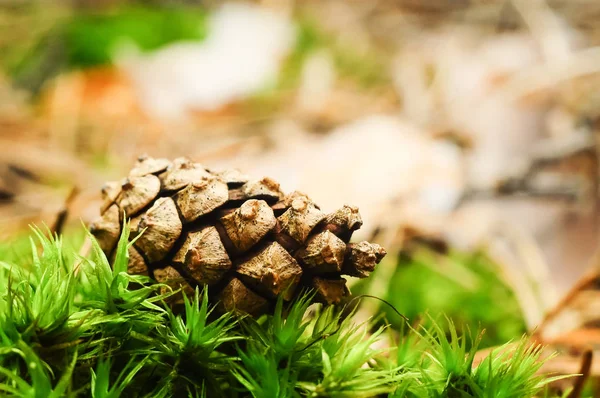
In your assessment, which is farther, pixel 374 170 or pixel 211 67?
pixel 211 67

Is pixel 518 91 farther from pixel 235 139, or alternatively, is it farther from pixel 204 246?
pixel 204 246

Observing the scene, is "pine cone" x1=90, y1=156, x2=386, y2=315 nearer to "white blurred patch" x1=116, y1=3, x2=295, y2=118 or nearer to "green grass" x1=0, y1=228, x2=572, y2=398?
"green grass" x1=0, y1=228, x2=572, y2=398

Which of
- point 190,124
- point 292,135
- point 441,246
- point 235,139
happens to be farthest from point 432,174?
point 190,124

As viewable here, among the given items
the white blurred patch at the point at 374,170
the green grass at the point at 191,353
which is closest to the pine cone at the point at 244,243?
the green grass at the point at 191,353

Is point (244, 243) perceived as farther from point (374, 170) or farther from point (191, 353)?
point (374, 170)

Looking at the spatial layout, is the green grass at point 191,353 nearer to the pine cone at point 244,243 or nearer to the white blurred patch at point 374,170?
the pine cone at point 244,243

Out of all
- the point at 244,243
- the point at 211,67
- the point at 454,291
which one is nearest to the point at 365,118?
the point at 454,291
